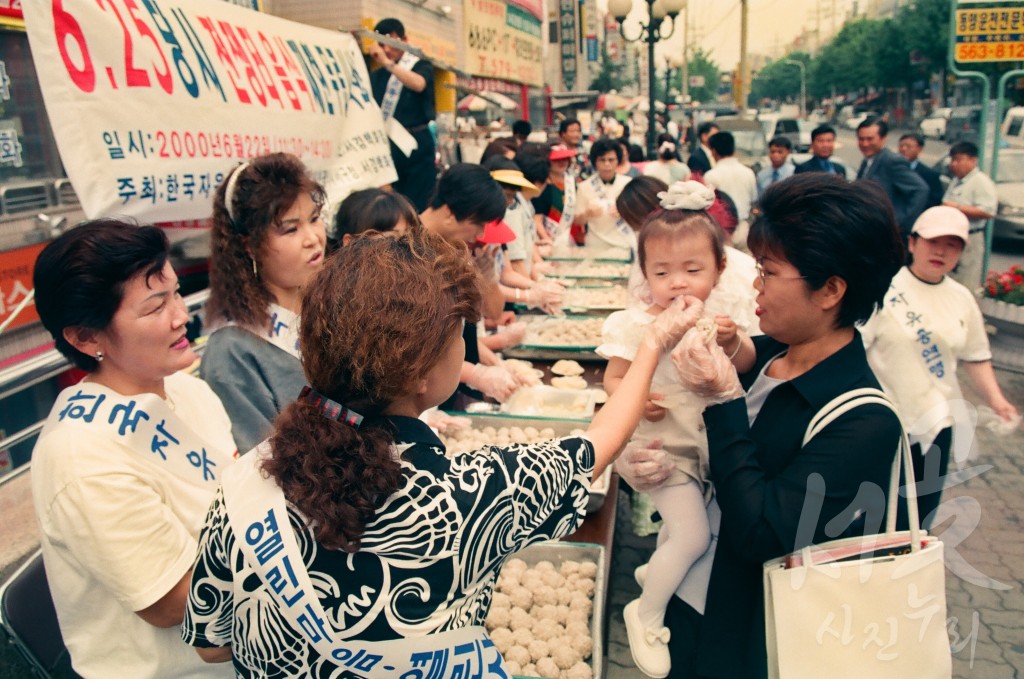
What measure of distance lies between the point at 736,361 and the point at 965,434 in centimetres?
173

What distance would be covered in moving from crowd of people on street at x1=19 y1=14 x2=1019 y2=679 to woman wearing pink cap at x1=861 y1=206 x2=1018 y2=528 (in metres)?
0.03

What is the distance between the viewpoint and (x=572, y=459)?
4.65ft

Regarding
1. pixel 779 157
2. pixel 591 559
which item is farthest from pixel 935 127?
pixel 591 559

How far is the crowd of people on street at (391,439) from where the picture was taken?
1.20 m

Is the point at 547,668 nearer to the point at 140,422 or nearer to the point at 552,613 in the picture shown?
the point at 552,613

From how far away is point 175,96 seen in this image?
3.45 metres

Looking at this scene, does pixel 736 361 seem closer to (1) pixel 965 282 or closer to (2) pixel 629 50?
(1) pixel 965 282

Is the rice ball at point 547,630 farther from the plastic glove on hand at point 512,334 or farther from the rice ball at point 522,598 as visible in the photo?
the plastic glove on hand at point 512,334

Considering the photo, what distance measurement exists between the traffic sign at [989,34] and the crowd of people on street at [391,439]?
5.85 metres

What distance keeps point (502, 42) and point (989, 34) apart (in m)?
9.38

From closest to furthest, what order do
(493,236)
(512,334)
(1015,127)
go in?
(493,236)
(512,334)
(1015,127)

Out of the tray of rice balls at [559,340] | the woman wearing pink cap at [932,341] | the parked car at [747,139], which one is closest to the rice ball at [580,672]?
the woman wearing pink cap at [932,341]

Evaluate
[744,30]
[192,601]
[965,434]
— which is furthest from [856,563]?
[744,30]

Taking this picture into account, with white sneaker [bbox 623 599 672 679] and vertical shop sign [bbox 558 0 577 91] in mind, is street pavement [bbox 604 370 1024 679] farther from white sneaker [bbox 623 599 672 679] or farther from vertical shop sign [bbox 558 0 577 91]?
vertical shop sign [bbox 558 0 577 91]
